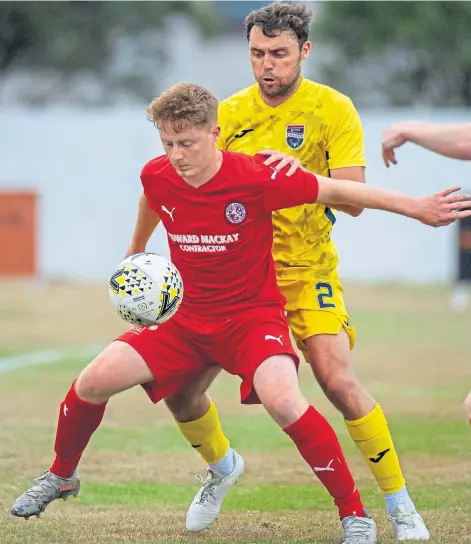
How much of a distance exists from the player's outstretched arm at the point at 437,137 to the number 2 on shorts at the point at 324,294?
30.4 inches

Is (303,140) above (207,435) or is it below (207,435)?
above

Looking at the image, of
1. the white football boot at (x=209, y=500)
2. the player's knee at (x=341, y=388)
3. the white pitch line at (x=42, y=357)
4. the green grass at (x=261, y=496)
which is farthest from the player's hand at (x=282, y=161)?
the white pitch line at (x=42, y=357)

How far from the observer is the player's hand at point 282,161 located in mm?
5496

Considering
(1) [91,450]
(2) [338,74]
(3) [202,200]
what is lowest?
(1) [91,450]

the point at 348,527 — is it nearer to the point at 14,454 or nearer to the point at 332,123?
the point at 332,123

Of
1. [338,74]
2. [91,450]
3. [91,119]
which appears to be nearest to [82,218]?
[91,119]

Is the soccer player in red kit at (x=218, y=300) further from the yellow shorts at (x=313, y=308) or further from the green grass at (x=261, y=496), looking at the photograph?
the green grass at (x=261, y=496)

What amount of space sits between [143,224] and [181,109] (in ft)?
2.58

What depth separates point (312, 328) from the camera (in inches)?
230

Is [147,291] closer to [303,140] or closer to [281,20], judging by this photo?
[303,140]

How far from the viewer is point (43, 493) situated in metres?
5.64

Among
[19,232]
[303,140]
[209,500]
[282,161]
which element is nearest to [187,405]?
[209,500]

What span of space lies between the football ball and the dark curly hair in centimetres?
129

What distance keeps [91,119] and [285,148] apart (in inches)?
818
